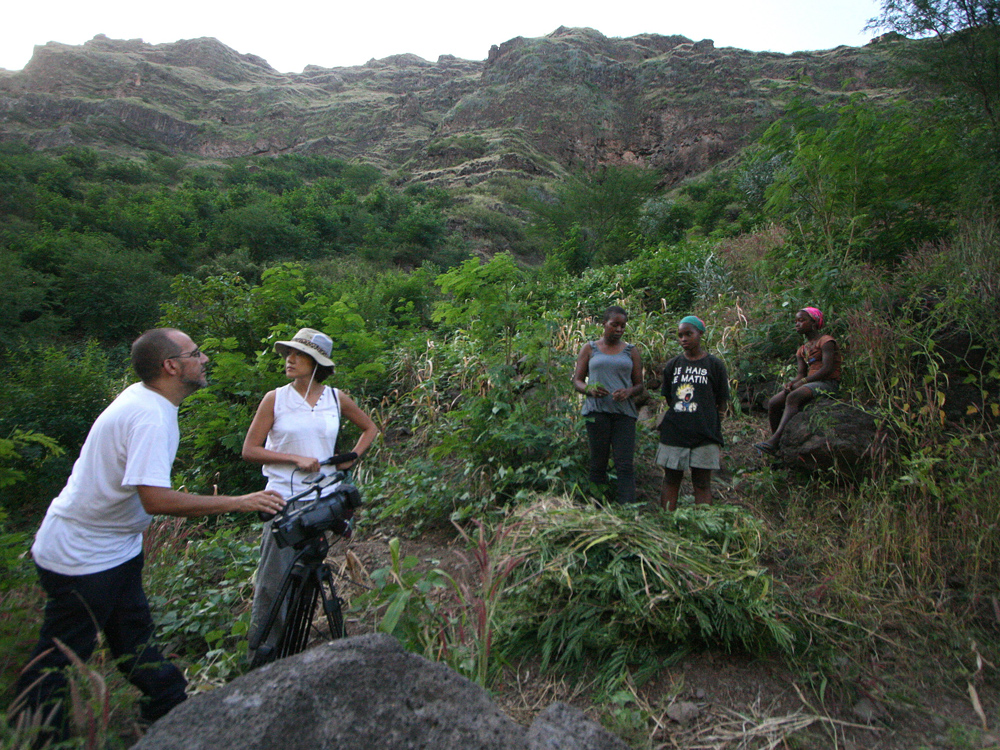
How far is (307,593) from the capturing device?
2549 mm

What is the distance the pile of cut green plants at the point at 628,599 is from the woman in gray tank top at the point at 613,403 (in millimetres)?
871

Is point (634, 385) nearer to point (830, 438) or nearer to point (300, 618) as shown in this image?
point (830, 438)

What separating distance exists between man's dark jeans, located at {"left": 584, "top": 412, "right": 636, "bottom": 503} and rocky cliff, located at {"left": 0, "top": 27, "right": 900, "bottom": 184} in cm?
4782

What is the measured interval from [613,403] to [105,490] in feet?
10.5

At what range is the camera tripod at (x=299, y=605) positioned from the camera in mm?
2449

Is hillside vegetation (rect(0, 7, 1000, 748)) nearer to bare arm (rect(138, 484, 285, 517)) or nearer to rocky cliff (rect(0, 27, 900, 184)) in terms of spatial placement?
bare arm (rect(138, 484, 285, 517))

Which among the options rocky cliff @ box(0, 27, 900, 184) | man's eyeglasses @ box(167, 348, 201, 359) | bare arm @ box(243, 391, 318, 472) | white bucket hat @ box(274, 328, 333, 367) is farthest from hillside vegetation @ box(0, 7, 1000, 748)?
rocky cliff @ box(0, 27, 900, 184)

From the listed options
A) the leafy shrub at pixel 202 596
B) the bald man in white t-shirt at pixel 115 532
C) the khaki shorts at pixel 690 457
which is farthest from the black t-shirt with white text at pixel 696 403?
the leafy shrub at pixel 202 596

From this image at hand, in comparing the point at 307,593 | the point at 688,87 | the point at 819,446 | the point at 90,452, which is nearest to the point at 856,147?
the point at 819,446

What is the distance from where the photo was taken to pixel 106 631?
215 cm

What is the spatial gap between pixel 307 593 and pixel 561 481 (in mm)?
2350

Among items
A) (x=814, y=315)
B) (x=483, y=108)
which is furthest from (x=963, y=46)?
(x=483, y=108)

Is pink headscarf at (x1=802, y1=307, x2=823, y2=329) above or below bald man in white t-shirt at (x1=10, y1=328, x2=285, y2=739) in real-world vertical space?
above

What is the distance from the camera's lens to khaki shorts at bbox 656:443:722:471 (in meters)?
4.08
